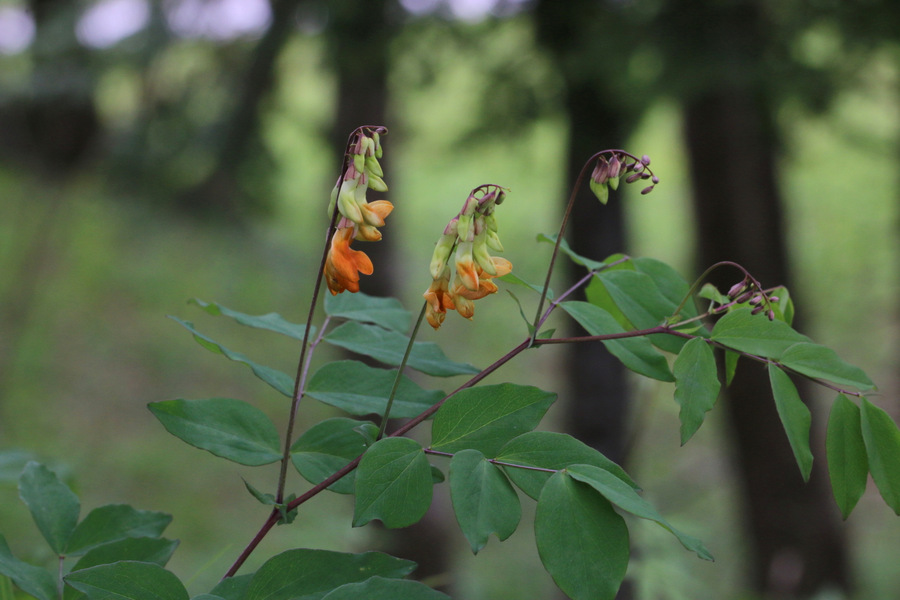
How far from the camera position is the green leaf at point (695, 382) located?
Answer: 646mm

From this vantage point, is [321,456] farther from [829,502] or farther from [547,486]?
[829,502]

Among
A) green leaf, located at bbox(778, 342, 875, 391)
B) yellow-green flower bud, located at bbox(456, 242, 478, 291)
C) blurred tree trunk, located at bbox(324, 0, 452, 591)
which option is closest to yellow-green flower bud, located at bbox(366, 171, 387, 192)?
yellow-green flower bud, located at bbox(456, 242, 478, 291)

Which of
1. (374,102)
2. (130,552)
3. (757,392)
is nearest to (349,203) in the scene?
(130,552)

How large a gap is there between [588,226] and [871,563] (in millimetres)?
3769

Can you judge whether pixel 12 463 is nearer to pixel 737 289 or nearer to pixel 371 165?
pixel 371 165

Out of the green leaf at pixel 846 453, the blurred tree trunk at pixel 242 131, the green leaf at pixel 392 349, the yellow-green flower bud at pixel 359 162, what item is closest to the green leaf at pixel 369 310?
the green leaf at pixel 392 349

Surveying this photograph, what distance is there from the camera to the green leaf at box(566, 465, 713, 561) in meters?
0.54

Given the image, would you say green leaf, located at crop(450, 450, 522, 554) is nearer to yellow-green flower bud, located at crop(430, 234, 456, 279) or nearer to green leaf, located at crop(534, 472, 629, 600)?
green leaf, located at crop(534, 472, 629, 600)

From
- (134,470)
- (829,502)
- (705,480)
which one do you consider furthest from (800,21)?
(134,470)

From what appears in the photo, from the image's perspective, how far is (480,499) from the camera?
1.94 ft

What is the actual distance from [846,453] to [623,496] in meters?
0.26

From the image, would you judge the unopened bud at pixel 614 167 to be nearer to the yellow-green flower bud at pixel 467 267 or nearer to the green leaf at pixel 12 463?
the yellow-green flower bud at pixel 467 267

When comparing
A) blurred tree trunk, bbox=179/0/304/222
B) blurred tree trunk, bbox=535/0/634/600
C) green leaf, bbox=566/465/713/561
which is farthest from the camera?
blurred tree trunk, bbox=179/0/304/222

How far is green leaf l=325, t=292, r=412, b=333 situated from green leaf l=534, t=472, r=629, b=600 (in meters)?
0.40
